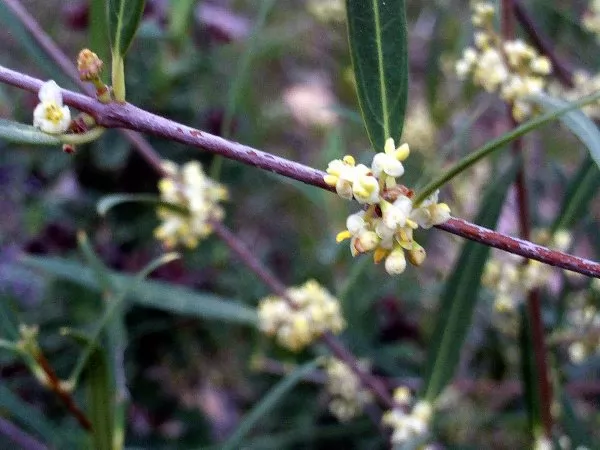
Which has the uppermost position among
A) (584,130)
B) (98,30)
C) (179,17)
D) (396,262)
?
(179,17)

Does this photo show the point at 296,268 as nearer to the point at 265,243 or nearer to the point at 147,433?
the point at 265,243

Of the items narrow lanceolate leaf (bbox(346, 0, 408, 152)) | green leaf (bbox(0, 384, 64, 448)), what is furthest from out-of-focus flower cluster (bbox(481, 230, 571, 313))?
green leaf (bbox(0, 384, 64, 448))

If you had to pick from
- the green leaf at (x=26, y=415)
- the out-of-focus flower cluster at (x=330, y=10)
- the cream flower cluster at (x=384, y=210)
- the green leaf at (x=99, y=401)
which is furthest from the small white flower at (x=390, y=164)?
the out-of-focus flower cluster at (x=330, y=10)

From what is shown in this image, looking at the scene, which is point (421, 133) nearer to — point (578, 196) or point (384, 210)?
point (578, 196)

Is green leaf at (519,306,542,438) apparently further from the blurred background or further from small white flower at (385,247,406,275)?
small white flower at (385,247,406,275)

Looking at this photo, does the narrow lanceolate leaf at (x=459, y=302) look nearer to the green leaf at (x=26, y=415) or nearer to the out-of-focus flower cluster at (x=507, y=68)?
the out-of-focus flower cluster at (x=507, y=68)

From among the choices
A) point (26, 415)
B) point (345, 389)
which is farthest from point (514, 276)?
point (26, 415)

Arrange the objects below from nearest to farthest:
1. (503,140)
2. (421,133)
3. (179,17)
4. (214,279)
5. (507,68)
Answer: (503,140)
(507,68)
(179,17)
(214,279)
(421,133)
